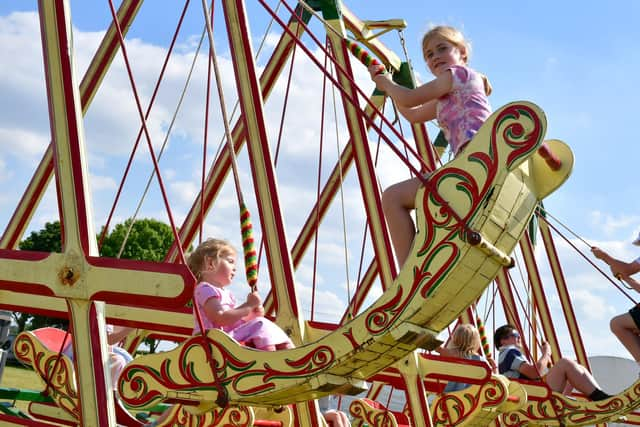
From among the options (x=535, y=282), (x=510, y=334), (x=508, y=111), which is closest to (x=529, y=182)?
(x=508, y=111)

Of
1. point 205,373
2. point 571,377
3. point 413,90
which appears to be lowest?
point 205,373

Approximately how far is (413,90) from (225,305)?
1322 millimetres

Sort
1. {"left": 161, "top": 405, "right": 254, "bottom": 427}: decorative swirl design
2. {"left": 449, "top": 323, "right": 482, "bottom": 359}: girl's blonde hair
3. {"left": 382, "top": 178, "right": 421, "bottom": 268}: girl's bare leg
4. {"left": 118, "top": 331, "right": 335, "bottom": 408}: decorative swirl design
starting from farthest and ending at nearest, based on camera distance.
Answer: {"left": 449, "top": 323, "right": 482, "bottom": 359}: girl's blonde hair, {"left": 161, "top": 405, "right": 254, "bottom": 427}: decorative swirl design, {"left": 382, "top": 178, "right": 421, "bottom": 268}: girl's bare leg, {"left": 118, "top": 331, "right": 335, "bottom": 408}: decorative swirl design

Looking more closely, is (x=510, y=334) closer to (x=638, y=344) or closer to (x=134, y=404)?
(x=638, y=344)

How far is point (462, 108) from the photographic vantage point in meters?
4.01

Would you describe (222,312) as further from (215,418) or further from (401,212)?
(401,212)

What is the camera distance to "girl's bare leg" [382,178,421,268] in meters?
3.81

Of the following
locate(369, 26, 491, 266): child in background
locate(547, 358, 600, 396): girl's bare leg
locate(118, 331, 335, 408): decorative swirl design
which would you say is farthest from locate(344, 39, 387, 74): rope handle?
locate(547, 358, 600, 396): girl's bare leg

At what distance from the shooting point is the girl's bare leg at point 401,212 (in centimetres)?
381

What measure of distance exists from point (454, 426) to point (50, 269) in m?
3.80

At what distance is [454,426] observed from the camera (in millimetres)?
6613

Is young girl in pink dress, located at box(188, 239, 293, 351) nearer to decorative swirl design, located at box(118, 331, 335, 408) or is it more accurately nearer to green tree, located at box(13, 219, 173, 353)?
decorative swirl design, located at box(118, 331, 335, 408)

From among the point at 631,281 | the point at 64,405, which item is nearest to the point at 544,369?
the point at 631,281

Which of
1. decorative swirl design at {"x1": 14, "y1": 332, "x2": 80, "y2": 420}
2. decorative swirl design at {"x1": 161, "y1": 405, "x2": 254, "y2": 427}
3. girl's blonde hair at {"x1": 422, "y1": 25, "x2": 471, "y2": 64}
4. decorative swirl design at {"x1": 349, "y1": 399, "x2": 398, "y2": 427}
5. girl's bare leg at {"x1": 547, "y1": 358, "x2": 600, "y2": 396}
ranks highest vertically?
girl's bare leg at {"x1": 547, "y1": 358, "x2": 600, "y2": 396}
